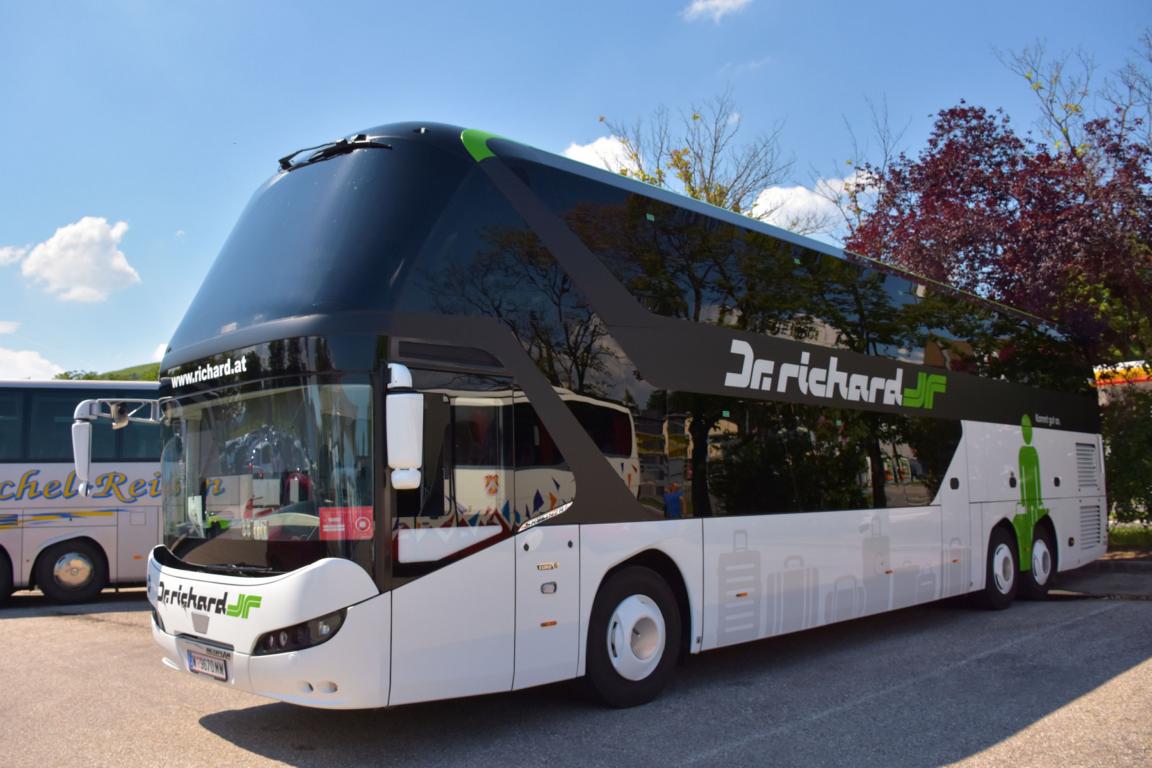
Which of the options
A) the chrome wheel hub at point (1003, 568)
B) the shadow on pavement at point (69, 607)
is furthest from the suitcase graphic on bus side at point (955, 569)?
the shadow on pavement at point (69, 607)

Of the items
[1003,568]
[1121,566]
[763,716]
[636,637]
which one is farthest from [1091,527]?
[636,637]

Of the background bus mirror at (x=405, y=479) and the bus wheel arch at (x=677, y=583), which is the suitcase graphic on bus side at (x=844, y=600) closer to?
the bus wheel arch at (x=677, y=583)

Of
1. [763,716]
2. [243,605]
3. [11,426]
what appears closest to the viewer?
[243,605]

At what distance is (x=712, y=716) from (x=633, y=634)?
30.3 inches

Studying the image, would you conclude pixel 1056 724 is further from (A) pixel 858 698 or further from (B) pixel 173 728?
(B) pixel 173 728

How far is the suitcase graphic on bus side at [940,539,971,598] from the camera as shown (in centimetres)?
1048

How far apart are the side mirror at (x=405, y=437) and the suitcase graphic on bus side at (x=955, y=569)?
721cm

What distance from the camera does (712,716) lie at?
21.7 feet

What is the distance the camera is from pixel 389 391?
18.1 feet

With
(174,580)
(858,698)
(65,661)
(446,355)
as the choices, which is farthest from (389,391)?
(65,661)

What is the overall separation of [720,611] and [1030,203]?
40.0ft

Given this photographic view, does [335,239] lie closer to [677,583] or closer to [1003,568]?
[677,583]

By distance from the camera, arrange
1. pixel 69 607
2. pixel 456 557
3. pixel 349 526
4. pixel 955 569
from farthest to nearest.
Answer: pixel 69 607, pixel 955 569, pixel 456 557, pixel 349 526

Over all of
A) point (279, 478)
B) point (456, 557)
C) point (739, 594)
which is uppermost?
point (279, 478)
